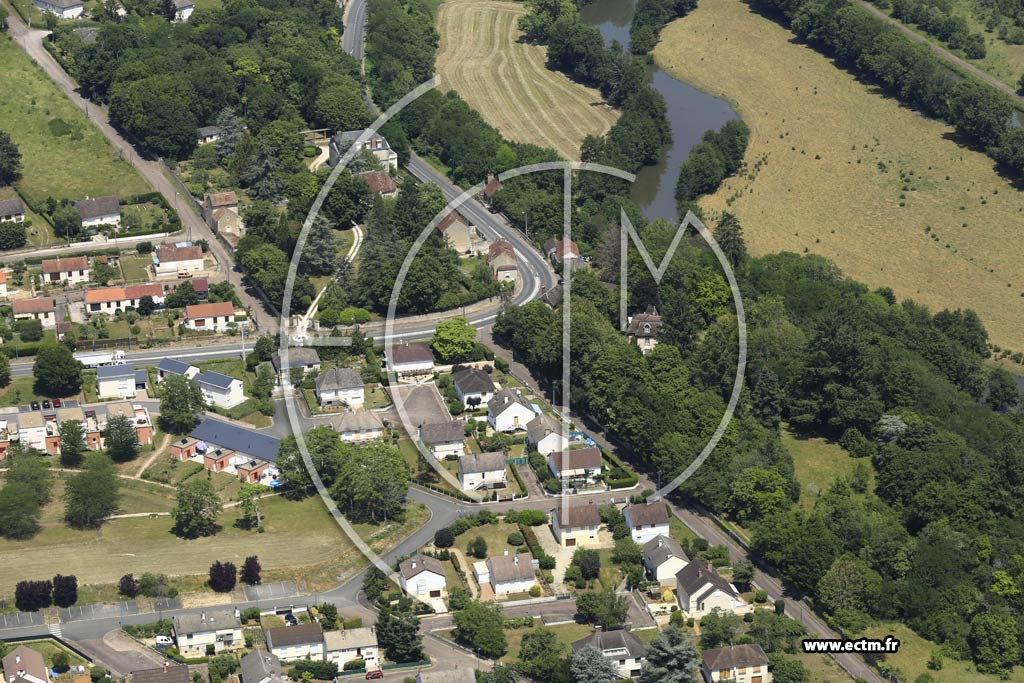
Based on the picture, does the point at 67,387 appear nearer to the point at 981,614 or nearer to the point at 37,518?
the point at 37,518

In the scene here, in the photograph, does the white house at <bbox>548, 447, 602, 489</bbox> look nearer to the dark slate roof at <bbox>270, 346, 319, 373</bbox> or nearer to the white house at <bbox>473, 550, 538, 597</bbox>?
the white house at <bbox>473, 550, 538, 597</bbox>

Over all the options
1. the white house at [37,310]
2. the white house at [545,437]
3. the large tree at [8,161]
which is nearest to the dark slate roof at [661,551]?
the white house at [545,437]

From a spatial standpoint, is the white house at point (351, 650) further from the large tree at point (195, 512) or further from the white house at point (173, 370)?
the white house at point (173, 370)

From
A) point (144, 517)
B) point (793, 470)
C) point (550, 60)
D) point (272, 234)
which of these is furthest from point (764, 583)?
point (550, 60)

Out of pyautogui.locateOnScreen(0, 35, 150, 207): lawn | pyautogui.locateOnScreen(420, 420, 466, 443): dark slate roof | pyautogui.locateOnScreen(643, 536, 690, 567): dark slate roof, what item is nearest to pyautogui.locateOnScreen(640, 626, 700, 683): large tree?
pyautogui.locateOnScreen(643, 536, 690, 567): dark slate roof

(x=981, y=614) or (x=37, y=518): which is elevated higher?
(x=981, y=614)

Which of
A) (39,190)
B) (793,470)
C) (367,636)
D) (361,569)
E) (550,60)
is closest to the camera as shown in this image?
(367,636)

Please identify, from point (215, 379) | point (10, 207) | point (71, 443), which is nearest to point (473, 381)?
point (215, 379)

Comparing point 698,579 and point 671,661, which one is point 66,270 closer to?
point 698,579
